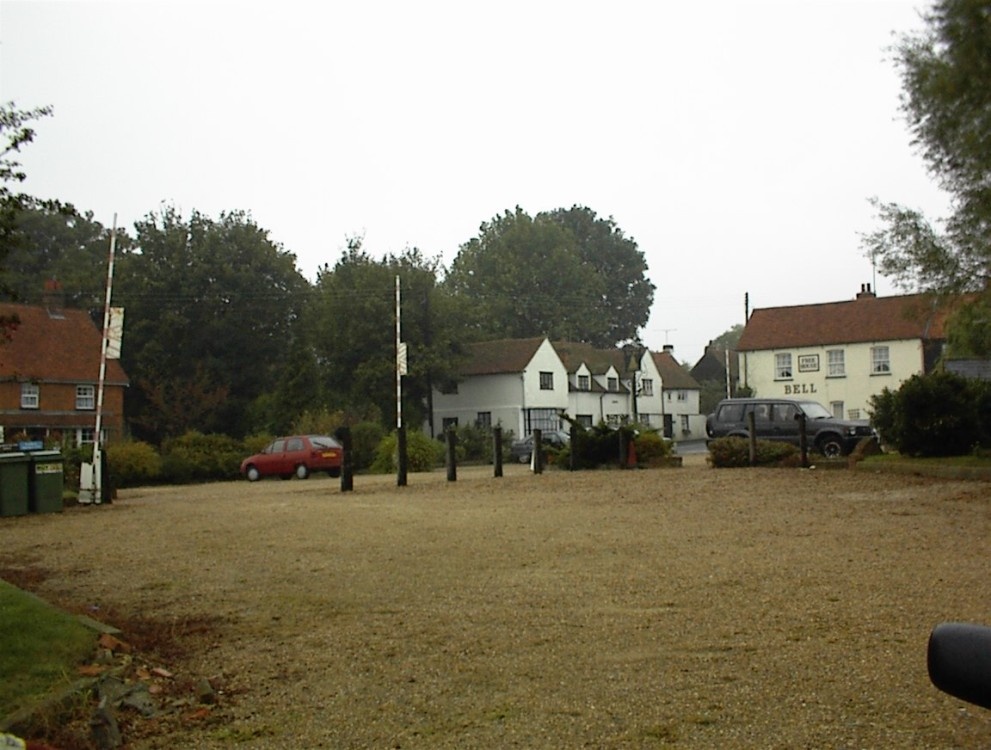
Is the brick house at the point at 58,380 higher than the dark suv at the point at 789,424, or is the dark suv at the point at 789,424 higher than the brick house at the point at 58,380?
the brick house at the point at 58,380

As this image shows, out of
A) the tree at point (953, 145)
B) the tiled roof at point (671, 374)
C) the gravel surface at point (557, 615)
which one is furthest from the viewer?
the tiled roof at point (671, 374)

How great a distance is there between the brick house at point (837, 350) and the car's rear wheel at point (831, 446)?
24.0 meters

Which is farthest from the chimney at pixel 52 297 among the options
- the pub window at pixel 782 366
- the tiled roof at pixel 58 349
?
the pub window at pixel 782 366

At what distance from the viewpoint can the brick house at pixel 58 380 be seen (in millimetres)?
48375

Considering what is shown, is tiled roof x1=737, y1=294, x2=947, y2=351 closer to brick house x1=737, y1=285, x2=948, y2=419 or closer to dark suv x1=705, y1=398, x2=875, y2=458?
brick house x1=737, y1=285, x2=948, y2=419

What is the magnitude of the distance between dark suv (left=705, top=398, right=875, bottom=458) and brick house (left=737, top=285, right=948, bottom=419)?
911 inches

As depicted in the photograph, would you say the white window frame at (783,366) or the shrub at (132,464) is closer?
the shrub at (132,464)

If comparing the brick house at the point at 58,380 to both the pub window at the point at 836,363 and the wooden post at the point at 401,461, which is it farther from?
the pub window at the point at 836,363

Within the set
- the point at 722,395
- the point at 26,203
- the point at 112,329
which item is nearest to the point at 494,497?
the point at 112,329

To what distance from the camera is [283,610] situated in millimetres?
8133

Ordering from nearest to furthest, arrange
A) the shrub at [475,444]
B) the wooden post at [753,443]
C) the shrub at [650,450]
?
the wooden post at [753,443] < the shrub at [650,450] < the shrub at [475,444]

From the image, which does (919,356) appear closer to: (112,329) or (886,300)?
(886,300)

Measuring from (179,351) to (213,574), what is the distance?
155 feet

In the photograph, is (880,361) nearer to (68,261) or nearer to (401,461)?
(401,461)
